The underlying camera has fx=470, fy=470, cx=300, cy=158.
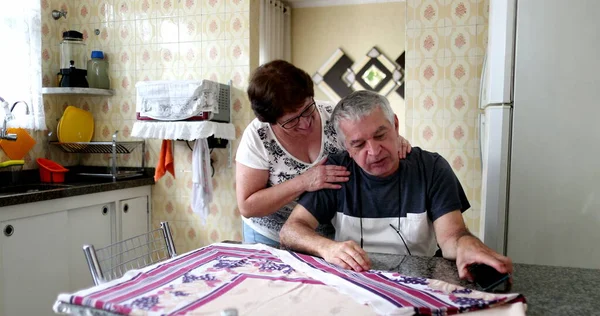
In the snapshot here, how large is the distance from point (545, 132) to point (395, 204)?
2.23ft

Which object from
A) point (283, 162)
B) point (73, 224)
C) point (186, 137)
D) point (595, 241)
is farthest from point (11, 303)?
point (595, 241)

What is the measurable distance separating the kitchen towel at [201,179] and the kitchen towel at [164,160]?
197 mm

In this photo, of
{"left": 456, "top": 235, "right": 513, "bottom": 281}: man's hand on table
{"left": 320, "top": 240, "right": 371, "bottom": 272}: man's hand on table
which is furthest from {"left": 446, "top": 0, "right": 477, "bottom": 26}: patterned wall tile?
{"left": 320, "top": 240, "right": 371, "bottom": 272}: man's hand on table

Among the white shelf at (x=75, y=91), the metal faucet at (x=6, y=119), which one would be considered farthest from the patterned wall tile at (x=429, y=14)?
the metal faucet at (x=6, y=119)

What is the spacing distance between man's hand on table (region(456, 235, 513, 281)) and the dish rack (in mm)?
2515

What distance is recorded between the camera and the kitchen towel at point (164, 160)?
302 centimetres

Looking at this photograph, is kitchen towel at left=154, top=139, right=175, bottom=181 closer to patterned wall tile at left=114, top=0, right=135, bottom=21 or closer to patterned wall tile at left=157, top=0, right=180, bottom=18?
patterned wall tile at left=157, top=0, right=180, bottom=18

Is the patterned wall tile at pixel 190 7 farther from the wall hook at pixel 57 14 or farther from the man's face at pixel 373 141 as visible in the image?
the man's face at pixel 373 141

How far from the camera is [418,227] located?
1.46 m

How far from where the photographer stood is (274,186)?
1704mm

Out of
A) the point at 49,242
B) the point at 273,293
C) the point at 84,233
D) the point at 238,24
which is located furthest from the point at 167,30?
the point at 273,293

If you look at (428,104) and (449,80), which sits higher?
(449,80)

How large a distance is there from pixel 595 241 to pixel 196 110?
2141mm

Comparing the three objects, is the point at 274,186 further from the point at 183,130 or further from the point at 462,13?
the point at 462,13
